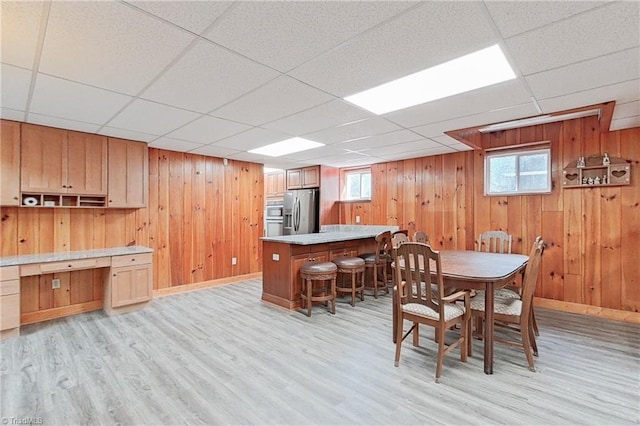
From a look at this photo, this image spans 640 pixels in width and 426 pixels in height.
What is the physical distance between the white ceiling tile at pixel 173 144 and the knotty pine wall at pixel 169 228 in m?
0.22

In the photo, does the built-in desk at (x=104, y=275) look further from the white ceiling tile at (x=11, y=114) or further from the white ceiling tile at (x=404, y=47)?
the white ceiling tile at (x=404, y=47)

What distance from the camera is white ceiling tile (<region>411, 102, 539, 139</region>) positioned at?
3.14m

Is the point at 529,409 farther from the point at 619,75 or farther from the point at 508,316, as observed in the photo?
the point at 619,75

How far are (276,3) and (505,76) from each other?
1870 millimetres

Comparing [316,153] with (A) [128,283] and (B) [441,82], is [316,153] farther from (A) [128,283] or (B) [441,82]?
(A) [128,283]

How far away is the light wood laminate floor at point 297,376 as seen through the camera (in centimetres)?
200

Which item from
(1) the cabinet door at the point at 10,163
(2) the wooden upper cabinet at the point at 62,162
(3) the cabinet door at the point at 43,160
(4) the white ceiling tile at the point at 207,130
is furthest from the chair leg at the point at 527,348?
(1) the cabinet door at the point at 10,163

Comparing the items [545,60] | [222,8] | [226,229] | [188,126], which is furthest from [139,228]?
[545,60]

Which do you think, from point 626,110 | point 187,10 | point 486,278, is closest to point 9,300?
point 187,10

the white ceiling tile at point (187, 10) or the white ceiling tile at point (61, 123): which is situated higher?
the white ceiling tile at point (187, 10)

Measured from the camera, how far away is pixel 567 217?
4066 millimetres

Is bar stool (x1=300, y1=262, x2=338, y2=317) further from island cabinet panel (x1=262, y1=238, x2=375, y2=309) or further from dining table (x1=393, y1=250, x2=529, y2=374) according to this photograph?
dining table (x1=393, y1=250, x2=529, y2=374)

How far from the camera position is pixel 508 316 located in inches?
103

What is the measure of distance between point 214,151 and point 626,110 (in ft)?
17.4
